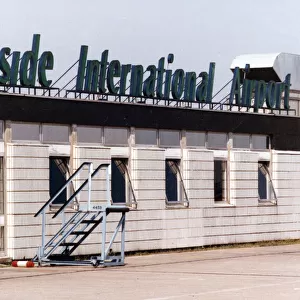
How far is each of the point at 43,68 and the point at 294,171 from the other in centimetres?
1362

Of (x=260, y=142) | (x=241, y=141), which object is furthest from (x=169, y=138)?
(x=260, y=142)

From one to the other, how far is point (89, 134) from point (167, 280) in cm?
1038

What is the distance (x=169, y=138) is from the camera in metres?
37.2

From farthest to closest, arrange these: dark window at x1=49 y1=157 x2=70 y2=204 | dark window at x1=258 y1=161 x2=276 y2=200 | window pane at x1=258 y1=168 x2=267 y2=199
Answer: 1. dark window at x1=258 y1=161 x2=276 y2=200
2. window pane at x1=258 y1=168 x2=267 y2=199
3. dark window at x1=49 y1=157 x2=70 y2=204

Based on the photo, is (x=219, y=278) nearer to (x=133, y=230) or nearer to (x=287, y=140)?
(x=133, y=230)

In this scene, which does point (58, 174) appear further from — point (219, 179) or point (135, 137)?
point (219, 179)

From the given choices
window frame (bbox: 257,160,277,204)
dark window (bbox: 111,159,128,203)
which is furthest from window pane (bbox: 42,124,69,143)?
window frame (bbox: 257,160,277,204)

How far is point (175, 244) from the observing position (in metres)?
36.7

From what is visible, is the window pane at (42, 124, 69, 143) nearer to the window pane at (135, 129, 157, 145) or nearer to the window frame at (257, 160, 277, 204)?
the window pane at (135, 129, 157, 145)

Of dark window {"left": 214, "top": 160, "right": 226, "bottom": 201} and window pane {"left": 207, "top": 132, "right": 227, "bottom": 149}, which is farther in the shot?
dark window {"left": 214, "top": 160, "right": 226, "bottom": 201}

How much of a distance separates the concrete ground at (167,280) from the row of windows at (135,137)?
409cm

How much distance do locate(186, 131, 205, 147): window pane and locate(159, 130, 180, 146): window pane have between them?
0.52m

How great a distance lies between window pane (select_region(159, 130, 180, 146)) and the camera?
36.8 m

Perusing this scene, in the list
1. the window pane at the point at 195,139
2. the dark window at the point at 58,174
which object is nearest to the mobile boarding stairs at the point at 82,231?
the dark window at the point at 58,174
